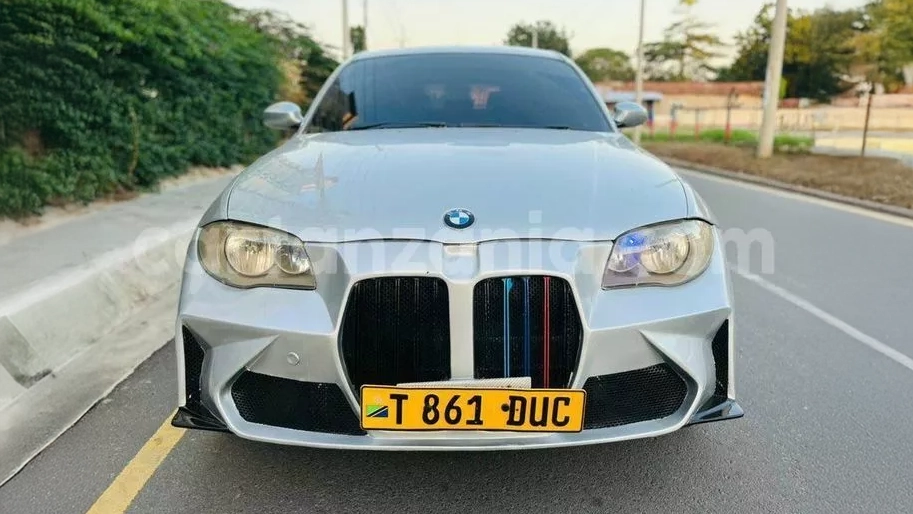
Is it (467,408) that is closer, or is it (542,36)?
(467,408)

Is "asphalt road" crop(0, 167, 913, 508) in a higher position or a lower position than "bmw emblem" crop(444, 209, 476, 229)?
lower

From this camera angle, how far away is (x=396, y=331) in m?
2.21

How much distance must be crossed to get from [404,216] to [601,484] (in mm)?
1170

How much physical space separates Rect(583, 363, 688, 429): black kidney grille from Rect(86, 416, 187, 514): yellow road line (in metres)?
1.55

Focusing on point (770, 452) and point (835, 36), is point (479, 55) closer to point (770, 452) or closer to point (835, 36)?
point (770, 452)

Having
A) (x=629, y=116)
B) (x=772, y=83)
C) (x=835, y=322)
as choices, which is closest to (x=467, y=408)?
(x=629, y=116)

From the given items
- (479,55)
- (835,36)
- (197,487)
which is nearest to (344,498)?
(197,487)

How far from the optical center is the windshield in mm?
3711

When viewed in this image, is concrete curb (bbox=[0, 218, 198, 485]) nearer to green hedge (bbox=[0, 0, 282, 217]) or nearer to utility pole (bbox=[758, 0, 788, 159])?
green hedge (bbox=[0, 0, 282, 217])

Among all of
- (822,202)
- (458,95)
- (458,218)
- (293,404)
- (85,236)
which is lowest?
(822,202)

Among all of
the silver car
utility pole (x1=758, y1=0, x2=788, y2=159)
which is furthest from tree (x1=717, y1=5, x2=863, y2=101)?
the silver car

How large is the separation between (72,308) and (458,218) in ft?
9.31

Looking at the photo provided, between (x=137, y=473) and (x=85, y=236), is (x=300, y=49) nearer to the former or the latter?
(x=85, y=236)

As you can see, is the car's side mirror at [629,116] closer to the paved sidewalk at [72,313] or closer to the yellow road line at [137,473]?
the yellow road line at [137,473]
